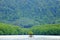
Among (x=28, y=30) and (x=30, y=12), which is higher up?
(x=30, y=12)

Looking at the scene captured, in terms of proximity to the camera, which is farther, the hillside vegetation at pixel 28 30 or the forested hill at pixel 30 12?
the forested hill at pixel 30 12

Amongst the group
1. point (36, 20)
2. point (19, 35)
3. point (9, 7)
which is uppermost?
point (9, 7)

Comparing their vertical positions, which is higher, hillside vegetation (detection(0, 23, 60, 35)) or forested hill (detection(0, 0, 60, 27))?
forested hill (detection(0, 0, 60, 27))

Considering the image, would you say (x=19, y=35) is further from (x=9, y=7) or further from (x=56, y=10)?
(x=56, y=10)

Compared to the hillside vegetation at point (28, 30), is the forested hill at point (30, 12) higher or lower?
higher

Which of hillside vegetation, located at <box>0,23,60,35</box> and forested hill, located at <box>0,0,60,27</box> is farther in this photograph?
forested hill, located at <box>0,0,60,27</box>

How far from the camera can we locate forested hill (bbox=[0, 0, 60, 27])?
5.38 metres

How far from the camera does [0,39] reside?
4.57 meters

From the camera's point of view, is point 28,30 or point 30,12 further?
point 30,12

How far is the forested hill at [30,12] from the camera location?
212 inches

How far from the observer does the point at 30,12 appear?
5430 mm

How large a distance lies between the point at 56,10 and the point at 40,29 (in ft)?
2.44

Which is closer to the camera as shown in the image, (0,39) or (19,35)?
(0,39)

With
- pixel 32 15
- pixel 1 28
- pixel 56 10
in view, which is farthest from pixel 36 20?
pixel 1 28
